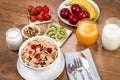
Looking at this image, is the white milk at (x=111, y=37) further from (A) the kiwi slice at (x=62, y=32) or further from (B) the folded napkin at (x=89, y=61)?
(A) the kiwi slice at (x=62, y=32)

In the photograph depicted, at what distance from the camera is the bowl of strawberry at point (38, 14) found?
1454 millimetres

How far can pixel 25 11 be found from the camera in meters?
1.52

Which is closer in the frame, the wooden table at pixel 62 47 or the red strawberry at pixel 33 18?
the wooden table at pixel 62 47

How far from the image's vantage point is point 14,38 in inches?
51.1

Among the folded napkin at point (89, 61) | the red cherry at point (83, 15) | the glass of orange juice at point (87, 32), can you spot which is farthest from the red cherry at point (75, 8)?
the folded napkin at point (89, 61)

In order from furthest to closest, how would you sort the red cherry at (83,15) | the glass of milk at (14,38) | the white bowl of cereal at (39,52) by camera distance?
the red cherry at (83,15)
the glass of milk at (14,38)
the white bowl of cereal at (39,52)

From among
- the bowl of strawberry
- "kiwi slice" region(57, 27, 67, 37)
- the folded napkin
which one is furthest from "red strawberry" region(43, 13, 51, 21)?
the folded napkin

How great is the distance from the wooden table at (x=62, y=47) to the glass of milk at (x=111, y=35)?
33 millimetres

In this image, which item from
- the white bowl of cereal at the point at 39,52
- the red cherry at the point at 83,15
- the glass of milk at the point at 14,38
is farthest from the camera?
the red cherry at the point at 83,15

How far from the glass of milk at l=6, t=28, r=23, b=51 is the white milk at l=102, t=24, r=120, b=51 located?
0.40 m

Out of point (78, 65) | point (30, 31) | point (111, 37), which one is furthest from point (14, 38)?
point (111, 37)

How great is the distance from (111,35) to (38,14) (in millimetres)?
420

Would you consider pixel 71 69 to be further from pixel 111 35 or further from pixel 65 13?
pixel 65 13

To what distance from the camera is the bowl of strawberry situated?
1454 millimetres
